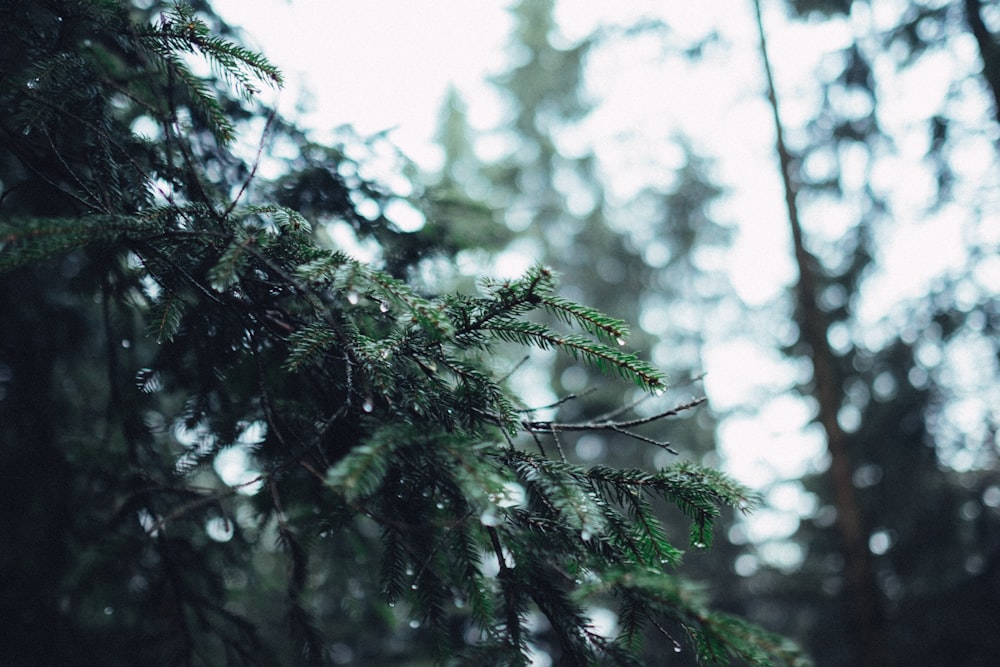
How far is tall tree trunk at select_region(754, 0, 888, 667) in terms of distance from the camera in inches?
205

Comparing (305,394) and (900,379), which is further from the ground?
(900,379)

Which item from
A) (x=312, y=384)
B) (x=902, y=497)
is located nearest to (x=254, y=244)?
(x=312, y=384)

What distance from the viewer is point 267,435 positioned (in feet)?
6.61

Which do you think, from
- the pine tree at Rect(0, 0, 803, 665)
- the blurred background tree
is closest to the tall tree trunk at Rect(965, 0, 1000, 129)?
the blurred background tree

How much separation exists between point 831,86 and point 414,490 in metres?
7.63

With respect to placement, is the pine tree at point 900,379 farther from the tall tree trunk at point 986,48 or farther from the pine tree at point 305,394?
the pine tree at point 305,394

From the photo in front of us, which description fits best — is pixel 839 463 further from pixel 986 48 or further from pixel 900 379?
pixel 986 48

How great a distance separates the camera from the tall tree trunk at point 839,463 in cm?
520

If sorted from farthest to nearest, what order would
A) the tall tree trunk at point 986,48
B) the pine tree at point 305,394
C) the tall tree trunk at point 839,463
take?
1. the tall tree trunk at point 986,48
2. the tall tree trunk at point 839,463
3. the pine tree at point 305,394

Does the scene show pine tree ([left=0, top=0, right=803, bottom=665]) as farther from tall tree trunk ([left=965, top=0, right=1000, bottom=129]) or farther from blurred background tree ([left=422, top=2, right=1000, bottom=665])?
tall tree trunk ([left=965, top=0, right=1000, bottom=129])

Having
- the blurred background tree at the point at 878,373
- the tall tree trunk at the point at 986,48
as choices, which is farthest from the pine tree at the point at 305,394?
the tall tree trunk at the point at 986,48

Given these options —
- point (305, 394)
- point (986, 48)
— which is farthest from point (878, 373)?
point (305, 394)

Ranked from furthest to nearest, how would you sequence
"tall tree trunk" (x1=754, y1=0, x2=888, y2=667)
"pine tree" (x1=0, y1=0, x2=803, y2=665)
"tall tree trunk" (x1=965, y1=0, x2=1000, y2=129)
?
"tall tree trunk" (x1=965, y1=0, x2=1000, y2=129) < "tall tree trunk" (x1=754, y1=0, x2=888, y2=667) < "pine tree" (x1=0, y1=0, x2=803, y2=665)

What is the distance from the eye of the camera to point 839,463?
18.6ft
